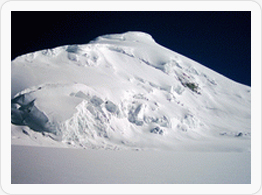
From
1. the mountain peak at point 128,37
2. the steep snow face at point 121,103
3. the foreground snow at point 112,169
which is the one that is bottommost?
the foreground snow at point 112,169

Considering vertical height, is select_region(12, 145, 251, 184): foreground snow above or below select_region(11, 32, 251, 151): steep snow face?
below

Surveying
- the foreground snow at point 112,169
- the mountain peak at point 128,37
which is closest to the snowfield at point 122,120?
the foreground snow at point 112,169

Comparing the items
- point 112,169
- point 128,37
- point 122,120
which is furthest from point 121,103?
point 128,37

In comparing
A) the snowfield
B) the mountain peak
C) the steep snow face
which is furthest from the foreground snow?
the mountain peak

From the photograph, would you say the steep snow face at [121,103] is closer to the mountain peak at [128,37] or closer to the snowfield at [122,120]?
the snowfield at [122,120]

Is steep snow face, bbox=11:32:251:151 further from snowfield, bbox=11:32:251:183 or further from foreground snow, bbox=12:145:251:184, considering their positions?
foreground snow, bbox=12:145:251:184

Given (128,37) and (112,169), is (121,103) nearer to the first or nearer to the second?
(112,169)
